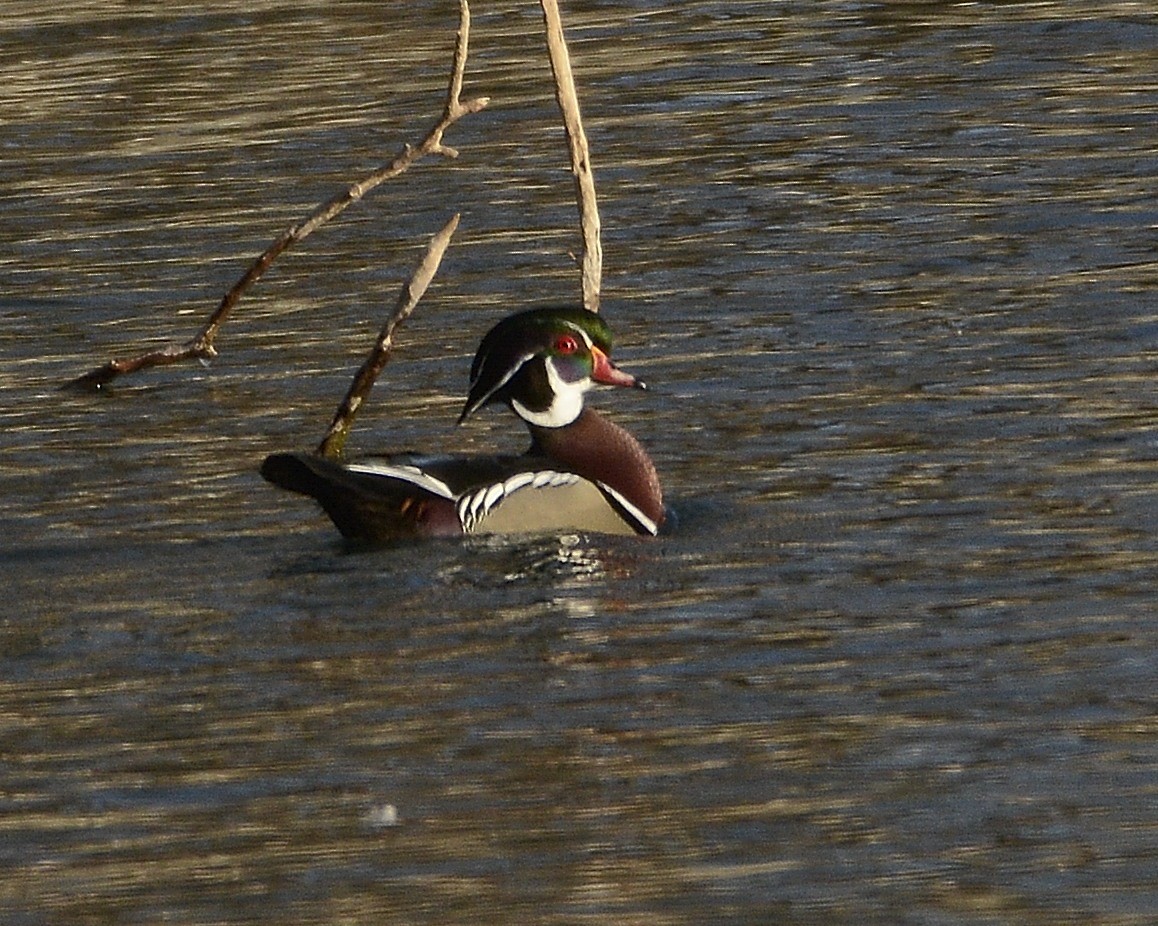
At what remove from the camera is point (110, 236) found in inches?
749

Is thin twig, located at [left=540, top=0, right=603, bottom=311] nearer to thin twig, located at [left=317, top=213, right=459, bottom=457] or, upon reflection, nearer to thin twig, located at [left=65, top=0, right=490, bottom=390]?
thin twig, located at [left=65, top=0, right=490, bottom=390]

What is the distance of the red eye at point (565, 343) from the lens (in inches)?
482

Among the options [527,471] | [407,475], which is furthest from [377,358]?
[407,475]

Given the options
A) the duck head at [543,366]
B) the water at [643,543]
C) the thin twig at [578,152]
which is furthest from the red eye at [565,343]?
the thin twig at [578,152]

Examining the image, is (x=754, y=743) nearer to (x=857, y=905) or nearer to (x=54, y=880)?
(x=857, y=905)

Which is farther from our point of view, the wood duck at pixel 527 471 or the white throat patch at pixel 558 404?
the white throat patch at pixel 558 404

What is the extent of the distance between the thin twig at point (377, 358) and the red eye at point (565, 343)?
0.98 metres

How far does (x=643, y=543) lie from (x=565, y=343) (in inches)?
38.1

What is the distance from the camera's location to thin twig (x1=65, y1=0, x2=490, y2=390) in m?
12.8

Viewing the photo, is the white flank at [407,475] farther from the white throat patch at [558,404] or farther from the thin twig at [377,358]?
the thin twig at [377,358]

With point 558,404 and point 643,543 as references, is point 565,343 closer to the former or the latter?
point 558,404

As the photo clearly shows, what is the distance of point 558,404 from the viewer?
12266 mm

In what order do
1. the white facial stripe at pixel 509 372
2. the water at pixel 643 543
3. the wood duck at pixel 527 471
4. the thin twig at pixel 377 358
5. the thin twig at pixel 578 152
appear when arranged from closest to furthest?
the water at pixel 643 543, the wood duck at pixel 527 471, the white facial stripe at pixel 509 372, the thin twig at pixel 377 358, the thin twig at pixel 578 152

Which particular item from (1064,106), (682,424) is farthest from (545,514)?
(1064,106)
